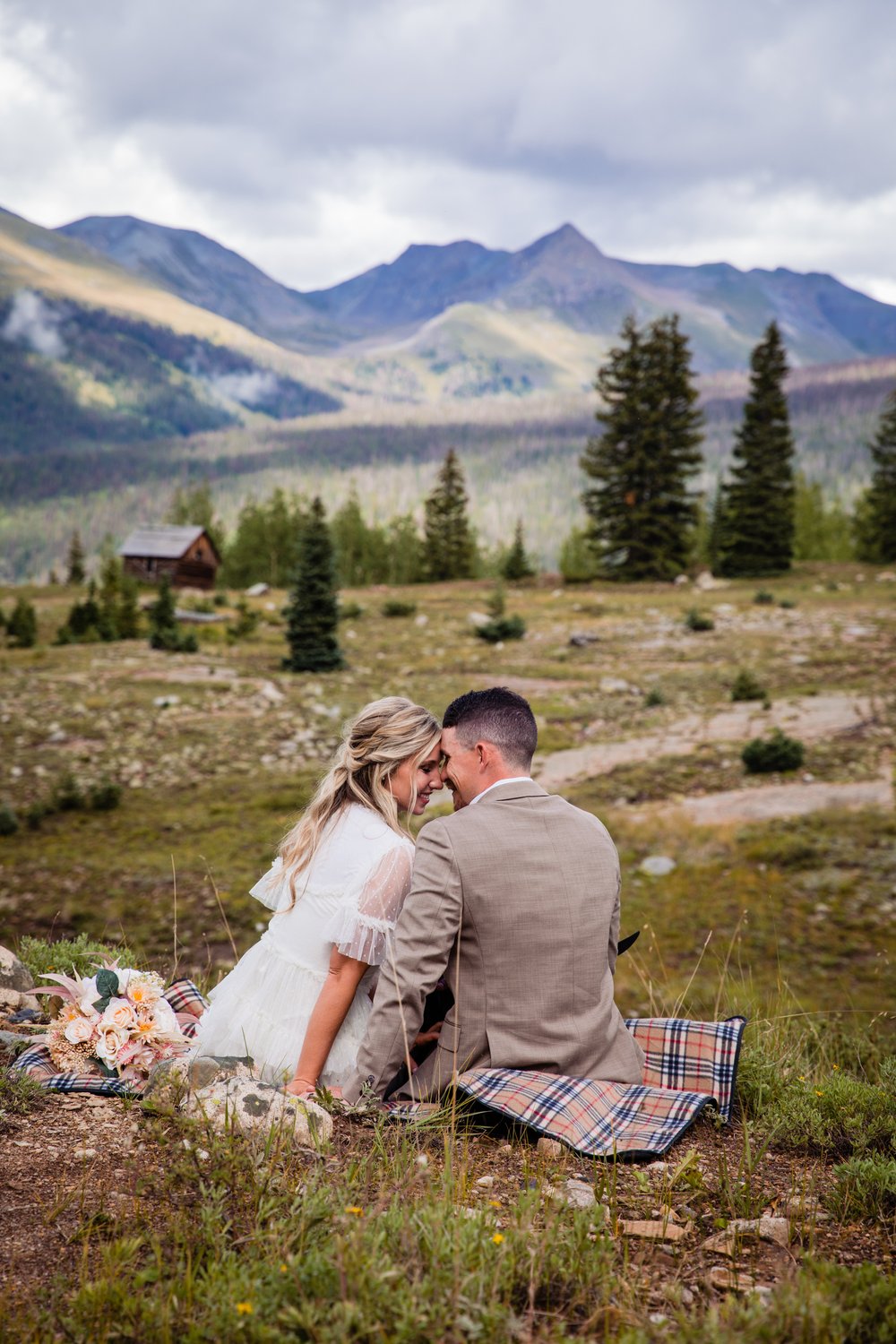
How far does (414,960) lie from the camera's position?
11.2ft

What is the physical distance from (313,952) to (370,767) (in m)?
0.80

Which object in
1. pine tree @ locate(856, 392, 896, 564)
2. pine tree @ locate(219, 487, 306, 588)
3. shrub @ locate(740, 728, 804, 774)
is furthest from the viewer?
pine tree @ locate(219, 487, 306, 588)

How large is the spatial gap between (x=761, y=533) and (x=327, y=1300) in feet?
125

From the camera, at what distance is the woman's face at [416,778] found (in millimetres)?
3889

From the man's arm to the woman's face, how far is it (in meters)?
0.36

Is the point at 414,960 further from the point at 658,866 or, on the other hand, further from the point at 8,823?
the point at 8,823

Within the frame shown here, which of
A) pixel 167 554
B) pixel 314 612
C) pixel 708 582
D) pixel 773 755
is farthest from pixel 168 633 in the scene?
pixel 167 554

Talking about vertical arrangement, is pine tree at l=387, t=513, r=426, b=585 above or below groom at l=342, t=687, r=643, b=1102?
above

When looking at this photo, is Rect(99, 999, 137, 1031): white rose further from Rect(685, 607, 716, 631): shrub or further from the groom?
Rect(685, 607, 716, 631): shrub

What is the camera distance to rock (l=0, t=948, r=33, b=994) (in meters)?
4.88

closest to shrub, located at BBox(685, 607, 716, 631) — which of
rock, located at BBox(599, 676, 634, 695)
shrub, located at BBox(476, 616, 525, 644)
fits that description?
shrub, located at BBox(476, 616, 525, 644)

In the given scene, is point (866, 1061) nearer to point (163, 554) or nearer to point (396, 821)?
point (396, 821)

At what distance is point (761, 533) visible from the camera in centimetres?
3716

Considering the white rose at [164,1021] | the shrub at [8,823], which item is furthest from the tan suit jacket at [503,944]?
the shrub at [8,823]
